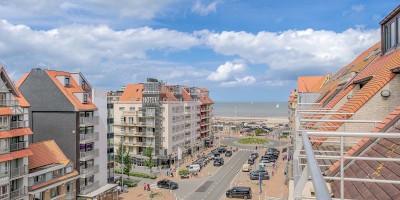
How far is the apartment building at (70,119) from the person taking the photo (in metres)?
40.8

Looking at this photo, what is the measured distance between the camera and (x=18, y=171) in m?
30.3

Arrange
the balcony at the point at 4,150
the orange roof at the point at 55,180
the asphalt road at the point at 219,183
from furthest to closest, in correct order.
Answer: the asphalt road at the point at 219,183 < the orange roof at the point at 55,180 < the balcony at the point at 4,150

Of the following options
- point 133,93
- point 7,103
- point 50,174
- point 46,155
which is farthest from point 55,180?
point 133,93

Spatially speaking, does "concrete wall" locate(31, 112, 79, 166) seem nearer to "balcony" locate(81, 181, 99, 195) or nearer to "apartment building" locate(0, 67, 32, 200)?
"balcony" locate(81, 181, 99, 195)

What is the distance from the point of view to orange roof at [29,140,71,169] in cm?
3406

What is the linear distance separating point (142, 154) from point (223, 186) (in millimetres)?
25261

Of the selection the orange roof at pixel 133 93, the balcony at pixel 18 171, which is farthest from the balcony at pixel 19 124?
the orange roof at pixel 133 93

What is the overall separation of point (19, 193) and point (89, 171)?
12.2 meters

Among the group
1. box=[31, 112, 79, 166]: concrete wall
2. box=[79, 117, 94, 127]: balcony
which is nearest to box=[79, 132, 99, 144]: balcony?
box=[31, 112, 79, 166]: concrete wall

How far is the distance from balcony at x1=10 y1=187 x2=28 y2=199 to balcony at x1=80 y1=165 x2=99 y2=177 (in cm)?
1034

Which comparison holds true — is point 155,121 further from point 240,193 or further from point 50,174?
point 50,174

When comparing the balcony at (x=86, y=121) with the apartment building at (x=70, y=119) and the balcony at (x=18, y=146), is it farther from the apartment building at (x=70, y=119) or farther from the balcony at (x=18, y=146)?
the balcony at (x=18, y=146)

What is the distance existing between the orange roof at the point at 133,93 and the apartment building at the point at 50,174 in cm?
3968

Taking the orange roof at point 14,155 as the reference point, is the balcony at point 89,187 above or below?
below
